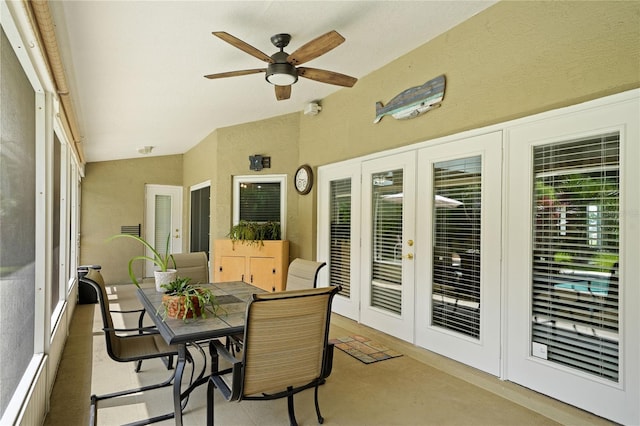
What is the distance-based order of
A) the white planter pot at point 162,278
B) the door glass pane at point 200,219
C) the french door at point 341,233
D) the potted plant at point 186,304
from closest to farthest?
the potted plant at point 186,304, the white planter pot at point 162,278, the french door at point 341,233, the door glass pane at point 200,219

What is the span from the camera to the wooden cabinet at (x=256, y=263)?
18.2 ft

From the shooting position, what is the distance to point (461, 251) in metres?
3.39

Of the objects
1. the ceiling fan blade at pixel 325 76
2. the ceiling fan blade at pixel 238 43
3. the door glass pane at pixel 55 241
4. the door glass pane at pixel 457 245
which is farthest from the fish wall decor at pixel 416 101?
the door glass pane at pixel 55 241

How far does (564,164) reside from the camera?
265cm

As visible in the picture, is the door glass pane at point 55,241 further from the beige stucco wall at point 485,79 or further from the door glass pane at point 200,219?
Result: the door glass pane at point 200,219

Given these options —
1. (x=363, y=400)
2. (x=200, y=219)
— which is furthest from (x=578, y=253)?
(x=200, y=219)

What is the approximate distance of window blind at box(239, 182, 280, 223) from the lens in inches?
236

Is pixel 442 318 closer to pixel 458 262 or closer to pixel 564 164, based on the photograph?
pixel 458 262

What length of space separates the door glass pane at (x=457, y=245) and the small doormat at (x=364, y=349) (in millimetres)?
557

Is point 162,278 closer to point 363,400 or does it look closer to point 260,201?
point 363,400

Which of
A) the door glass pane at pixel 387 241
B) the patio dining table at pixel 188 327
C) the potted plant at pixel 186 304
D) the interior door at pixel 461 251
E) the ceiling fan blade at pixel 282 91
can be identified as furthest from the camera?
the door glass pane at pixel 387 241

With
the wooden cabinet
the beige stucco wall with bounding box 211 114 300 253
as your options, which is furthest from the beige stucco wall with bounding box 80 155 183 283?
the wooden cabinet

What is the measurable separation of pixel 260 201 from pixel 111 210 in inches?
142

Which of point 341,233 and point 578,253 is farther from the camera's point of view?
point 341,233
